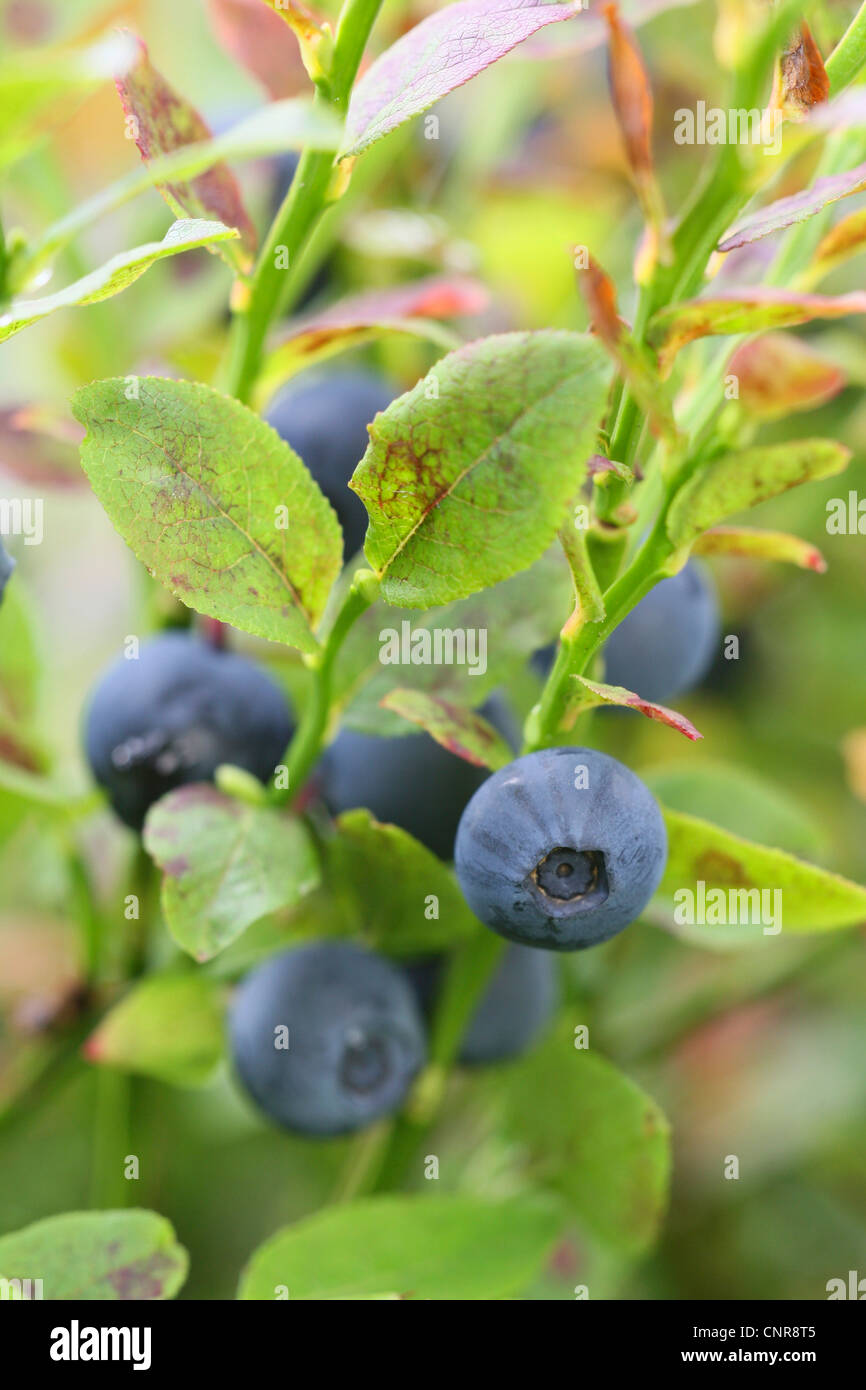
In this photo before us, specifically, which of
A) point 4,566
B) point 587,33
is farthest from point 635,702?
point 587,33

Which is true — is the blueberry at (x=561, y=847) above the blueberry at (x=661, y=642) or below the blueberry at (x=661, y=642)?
below

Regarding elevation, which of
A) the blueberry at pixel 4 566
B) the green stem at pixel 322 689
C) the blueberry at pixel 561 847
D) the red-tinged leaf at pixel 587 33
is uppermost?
the red-tinged leaf at pixel 587 33

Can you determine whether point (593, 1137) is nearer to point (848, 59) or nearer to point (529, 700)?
point (529, 700)

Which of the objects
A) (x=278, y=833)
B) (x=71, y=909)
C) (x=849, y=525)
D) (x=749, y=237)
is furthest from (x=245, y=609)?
(x=849, y=525)

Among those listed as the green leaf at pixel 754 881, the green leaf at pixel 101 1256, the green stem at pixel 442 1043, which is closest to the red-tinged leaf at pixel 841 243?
the green leaf at pixel 754 881

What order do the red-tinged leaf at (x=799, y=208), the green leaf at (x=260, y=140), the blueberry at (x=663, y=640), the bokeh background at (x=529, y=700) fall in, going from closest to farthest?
1. the green leaf at (x=260, y=140)
2. the red-tinged leaf at (x=799, y=208)
3. the blueberry at (x=663, y=640)
4. the bokeh background at (x=529, y=700)

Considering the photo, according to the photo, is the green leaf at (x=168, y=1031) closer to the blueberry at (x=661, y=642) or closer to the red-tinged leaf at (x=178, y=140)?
the blueberry at (x=661, y=642)

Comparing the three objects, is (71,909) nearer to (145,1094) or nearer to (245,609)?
(145,1094)
